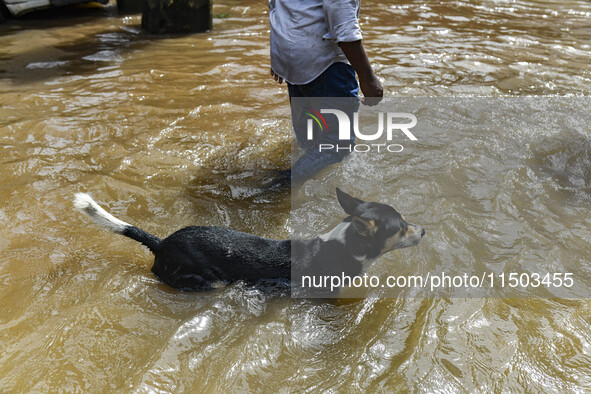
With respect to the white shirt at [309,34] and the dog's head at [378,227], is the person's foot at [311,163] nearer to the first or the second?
the white shirt at [309,34]

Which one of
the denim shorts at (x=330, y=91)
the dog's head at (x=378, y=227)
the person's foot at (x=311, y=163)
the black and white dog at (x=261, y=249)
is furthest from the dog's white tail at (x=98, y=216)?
the denim shorts at (x=330, y=91)

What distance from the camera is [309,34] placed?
3.89 meters

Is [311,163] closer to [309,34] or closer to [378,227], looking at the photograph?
[309,34]

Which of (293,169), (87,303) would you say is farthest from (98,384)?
(293,169)

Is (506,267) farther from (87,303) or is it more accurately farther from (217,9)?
(217,9)

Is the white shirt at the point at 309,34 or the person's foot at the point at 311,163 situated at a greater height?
the white shirt at the point at 309,34

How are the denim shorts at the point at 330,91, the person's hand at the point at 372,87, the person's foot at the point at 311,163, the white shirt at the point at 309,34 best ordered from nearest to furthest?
1. the white shirt at the point at 309,34
2. the person's hand at the point at 372,87
3. the denim shorts at the point at 330,91
4. the person's foot at the point at 311,163

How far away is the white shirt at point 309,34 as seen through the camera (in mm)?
3604

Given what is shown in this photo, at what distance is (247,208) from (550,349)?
8.77 ft

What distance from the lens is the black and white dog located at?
3324 mm

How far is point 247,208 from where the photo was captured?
4.44 m

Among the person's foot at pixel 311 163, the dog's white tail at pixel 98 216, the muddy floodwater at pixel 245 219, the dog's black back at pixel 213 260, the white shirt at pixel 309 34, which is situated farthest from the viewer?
the person's foot at pixel 311 163

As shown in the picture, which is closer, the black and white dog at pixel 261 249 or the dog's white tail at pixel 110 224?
the black and white dog at pixel 261 249

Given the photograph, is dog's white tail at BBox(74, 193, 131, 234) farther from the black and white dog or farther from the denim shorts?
the denim shorts
